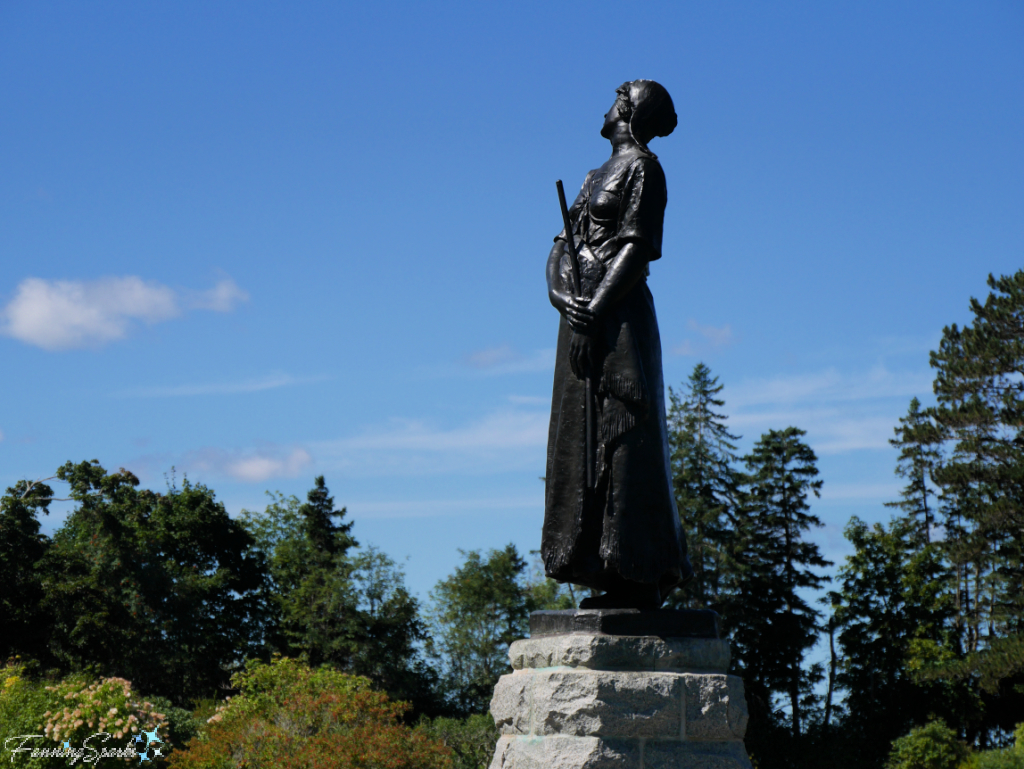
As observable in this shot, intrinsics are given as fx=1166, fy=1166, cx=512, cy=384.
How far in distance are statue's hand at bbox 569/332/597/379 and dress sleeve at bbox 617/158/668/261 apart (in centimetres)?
62

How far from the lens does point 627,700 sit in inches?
229

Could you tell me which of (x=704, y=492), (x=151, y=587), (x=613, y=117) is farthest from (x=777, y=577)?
(x=613, y=117)

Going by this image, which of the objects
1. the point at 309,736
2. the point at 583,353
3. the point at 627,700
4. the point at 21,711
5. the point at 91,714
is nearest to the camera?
the point at 627,700

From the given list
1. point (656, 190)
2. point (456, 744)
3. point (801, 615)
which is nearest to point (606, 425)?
point (656, 190)

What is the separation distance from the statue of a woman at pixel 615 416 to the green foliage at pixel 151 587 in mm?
26624

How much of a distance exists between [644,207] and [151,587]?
34.1 meters

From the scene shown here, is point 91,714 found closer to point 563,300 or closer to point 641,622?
point 563,300

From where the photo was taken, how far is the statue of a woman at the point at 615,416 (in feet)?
21.1

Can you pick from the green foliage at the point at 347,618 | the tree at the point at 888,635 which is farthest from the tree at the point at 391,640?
the tree at the point at 888,635

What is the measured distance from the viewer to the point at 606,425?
21.4 ft

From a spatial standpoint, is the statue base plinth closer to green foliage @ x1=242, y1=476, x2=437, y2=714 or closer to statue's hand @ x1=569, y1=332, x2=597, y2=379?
statue's hand @ x1=569, y1=332, x2=597, y2=379

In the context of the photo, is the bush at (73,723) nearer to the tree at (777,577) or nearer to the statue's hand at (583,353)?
the statue's hand at (583,353)

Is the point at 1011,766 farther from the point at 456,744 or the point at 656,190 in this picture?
the point at 656,190

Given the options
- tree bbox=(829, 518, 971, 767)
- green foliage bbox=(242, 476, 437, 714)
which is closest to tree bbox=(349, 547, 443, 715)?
green foliage bbox=(242, 476, 437, 714)
